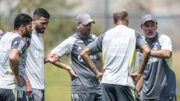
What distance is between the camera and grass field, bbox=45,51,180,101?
16612mm

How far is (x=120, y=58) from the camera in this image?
8.66 m

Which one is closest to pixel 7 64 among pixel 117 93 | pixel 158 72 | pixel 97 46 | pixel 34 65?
pixel 34 65

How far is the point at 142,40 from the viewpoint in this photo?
868cm

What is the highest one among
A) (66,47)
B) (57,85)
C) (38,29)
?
(38,29)

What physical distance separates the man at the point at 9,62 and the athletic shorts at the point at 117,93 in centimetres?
144

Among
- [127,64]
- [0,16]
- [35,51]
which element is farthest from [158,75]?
[0,16]

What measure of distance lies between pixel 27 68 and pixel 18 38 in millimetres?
1203

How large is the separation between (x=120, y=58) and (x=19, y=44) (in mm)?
1680

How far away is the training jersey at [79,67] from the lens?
10398 millimetres

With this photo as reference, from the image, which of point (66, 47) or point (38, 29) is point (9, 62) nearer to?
point (38, 29)

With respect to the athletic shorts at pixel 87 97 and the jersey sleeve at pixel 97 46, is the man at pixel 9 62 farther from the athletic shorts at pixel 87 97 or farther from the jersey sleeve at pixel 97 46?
the athletic shorts at pixel 87 97

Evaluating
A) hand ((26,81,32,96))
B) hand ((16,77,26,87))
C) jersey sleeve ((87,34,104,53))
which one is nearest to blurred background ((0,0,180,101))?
hand ((26,81,32,96))

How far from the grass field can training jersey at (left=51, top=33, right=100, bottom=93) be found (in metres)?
5.36

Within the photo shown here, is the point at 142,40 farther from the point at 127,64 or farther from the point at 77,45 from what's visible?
the point at 77,45
